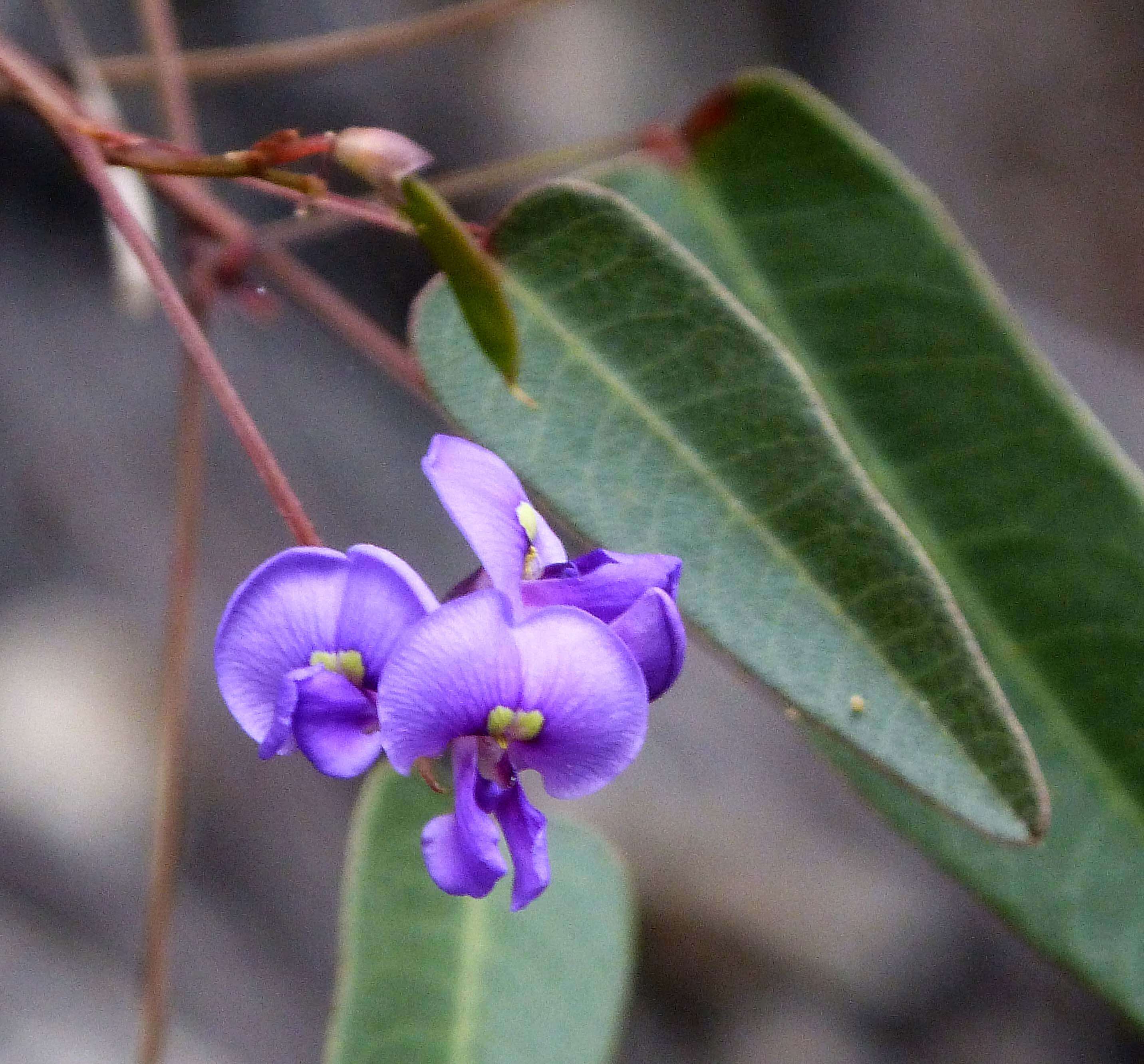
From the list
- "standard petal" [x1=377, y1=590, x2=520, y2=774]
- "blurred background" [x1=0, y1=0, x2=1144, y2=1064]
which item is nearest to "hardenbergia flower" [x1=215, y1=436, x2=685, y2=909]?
"standard petal" [x1=377, y1=590, x2=520, y2=774]

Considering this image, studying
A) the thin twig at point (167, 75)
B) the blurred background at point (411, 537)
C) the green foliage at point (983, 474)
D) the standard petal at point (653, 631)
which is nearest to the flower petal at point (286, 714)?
the standard petal at point (653, 631)

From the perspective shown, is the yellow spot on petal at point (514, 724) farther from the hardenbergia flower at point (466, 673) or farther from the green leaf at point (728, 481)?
the green leaf at point (728, 481)

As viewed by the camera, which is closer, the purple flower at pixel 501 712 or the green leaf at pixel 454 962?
the purple flower at pixel 501 712

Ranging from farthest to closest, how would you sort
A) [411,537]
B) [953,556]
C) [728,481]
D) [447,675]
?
[411,537], [953,556], [728,481], [447,675]

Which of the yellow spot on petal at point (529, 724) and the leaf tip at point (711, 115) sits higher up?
the leaf tip at point (711, 115)

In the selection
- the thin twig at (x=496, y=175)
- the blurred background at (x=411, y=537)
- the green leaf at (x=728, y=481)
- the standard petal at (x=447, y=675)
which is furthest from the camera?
the blurred background at (x=411, y=537)

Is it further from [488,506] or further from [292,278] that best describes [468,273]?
[292,278]

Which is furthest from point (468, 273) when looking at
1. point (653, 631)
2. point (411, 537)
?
point (411, 537)
